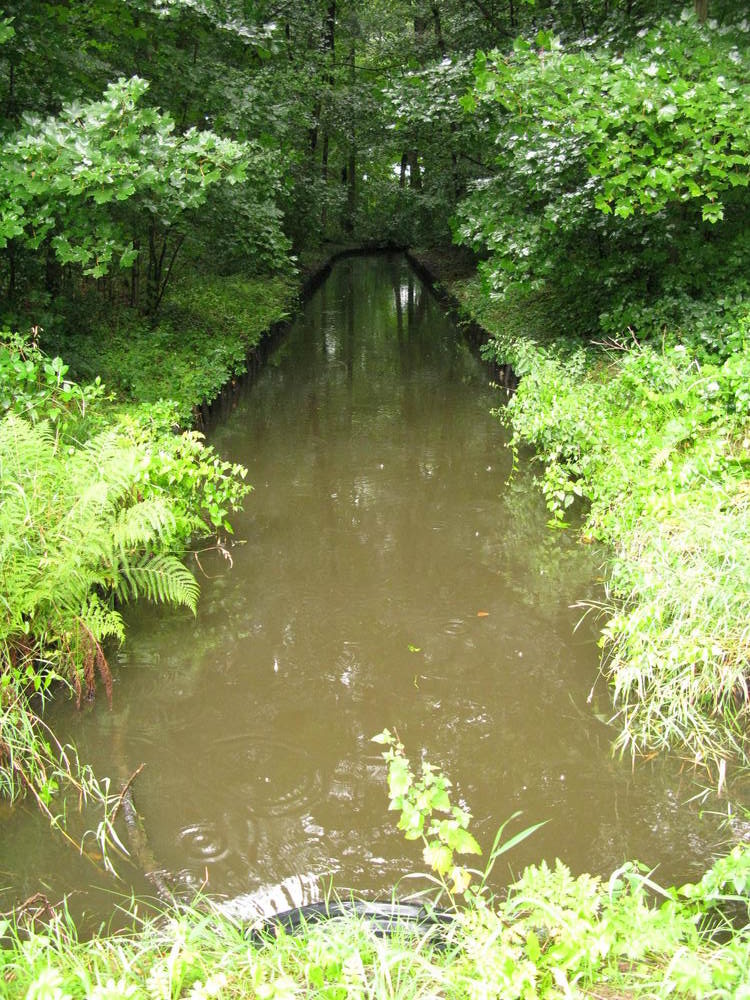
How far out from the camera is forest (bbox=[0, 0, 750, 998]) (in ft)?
12.2

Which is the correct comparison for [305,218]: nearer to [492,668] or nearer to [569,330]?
[569,330]

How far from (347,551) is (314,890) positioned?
3.30m

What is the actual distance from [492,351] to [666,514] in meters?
6.38

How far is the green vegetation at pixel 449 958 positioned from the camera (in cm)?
221

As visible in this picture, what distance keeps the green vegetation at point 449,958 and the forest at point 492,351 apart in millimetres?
17

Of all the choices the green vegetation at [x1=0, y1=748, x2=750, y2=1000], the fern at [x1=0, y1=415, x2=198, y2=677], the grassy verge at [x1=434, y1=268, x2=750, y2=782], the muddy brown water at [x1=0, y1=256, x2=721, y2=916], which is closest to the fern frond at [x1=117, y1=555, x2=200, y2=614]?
the fern at [x1=0, y1=415, x2=198, y2=677]

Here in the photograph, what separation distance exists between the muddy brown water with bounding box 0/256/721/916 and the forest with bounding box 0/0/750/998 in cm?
23

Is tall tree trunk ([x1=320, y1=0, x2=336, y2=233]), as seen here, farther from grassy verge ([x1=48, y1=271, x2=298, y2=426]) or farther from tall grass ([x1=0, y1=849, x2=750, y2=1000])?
tall grass ([x1=0, y1=849, x2=750, y2=1000])

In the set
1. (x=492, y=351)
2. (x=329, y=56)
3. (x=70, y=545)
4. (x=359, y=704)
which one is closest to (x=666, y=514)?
(x=359, y=704)

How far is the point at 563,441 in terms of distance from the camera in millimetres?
6949

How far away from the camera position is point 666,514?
4961mm

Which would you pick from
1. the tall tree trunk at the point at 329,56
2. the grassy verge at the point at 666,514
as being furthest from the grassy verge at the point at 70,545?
the tall tree trunk at the point at 329,56

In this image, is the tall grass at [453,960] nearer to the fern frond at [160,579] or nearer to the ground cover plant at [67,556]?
the ground cover plant at [67,556]

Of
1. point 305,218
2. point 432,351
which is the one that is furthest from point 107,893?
point 305,218
